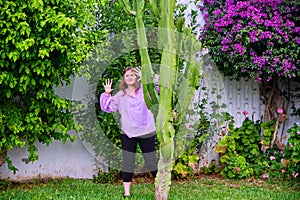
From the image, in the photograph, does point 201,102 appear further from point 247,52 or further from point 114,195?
point 114,195

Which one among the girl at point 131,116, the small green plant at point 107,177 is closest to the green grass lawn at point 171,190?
the small green plant at point 107,177

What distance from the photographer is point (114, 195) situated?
17.7 feet

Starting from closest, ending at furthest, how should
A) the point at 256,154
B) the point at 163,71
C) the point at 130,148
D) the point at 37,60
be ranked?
the point at 163,71 → the point at 37,60 → the point at 130,148 → the point at 256,154

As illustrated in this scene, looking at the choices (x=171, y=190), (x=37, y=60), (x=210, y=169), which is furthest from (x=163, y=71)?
(x=210, y=169)

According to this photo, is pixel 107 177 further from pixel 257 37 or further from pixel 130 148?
pixel 257 37

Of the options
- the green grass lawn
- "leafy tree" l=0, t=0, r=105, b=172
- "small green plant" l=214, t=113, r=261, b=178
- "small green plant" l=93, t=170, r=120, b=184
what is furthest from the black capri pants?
"small green plant" l=214, t=113, r=261, b=178

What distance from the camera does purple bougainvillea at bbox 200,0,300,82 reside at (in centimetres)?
609

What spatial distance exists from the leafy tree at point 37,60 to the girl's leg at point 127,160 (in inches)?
31.3

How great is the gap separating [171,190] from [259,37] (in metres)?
2.22

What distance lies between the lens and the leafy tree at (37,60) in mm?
4957

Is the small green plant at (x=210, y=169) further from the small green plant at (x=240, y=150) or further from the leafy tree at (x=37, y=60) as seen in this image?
the leafy tree at (x=37, y=60)

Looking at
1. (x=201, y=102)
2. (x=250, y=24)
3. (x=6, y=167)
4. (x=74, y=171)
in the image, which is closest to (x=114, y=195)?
(x=74, y=171)

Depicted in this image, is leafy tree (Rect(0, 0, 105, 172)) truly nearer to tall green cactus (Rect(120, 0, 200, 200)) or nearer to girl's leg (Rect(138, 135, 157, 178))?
tall green cactus (Rect(120, 0, 200, 200))

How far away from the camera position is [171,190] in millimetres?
5789
